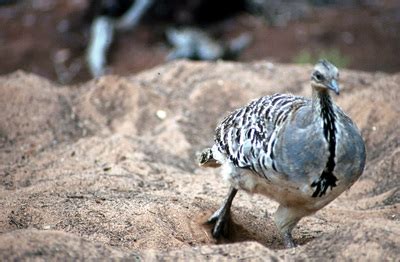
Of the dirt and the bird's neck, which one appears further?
the dirt

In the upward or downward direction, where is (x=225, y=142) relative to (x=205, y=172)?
upward

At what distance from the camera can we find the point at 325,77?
4.97 m

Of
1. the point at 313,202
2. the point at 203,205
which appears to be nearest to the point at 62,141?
the point at 203,205

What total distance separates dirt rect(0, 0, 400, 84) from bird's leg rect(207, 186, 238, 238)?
7734 millimetres

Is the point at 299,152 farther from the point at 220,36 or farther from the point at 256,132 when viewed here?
the point at 220,36

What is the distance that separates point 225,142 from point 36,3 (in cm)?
1270

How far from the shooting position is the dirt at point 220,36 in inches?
562

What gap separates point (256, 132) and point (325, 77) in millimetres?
933

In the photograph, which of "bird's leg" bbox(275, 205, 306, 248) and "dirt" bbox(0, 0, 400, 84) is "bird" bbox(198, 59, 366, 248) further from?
"dirt" bbox(0, 0, 400, 84)

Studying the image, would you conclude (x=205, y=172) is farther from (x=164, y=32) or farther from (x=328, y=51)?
(x=164, y=32)

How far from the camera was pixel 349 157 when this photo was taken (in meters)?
5.09

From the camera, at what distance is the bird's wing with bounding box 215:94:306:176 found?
5475 millimetres

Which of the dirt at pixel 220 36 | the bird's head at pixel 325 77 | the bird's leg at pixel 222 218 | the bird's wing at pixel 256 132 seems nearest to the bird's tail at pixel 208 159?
the bird's wing at pixel 256 132

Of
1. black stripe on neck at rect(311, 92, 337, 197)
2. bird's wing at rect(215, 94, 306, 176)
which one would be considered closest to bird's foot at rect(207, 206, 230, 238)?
bird's wing at rect(215, 94, 306, 176)
